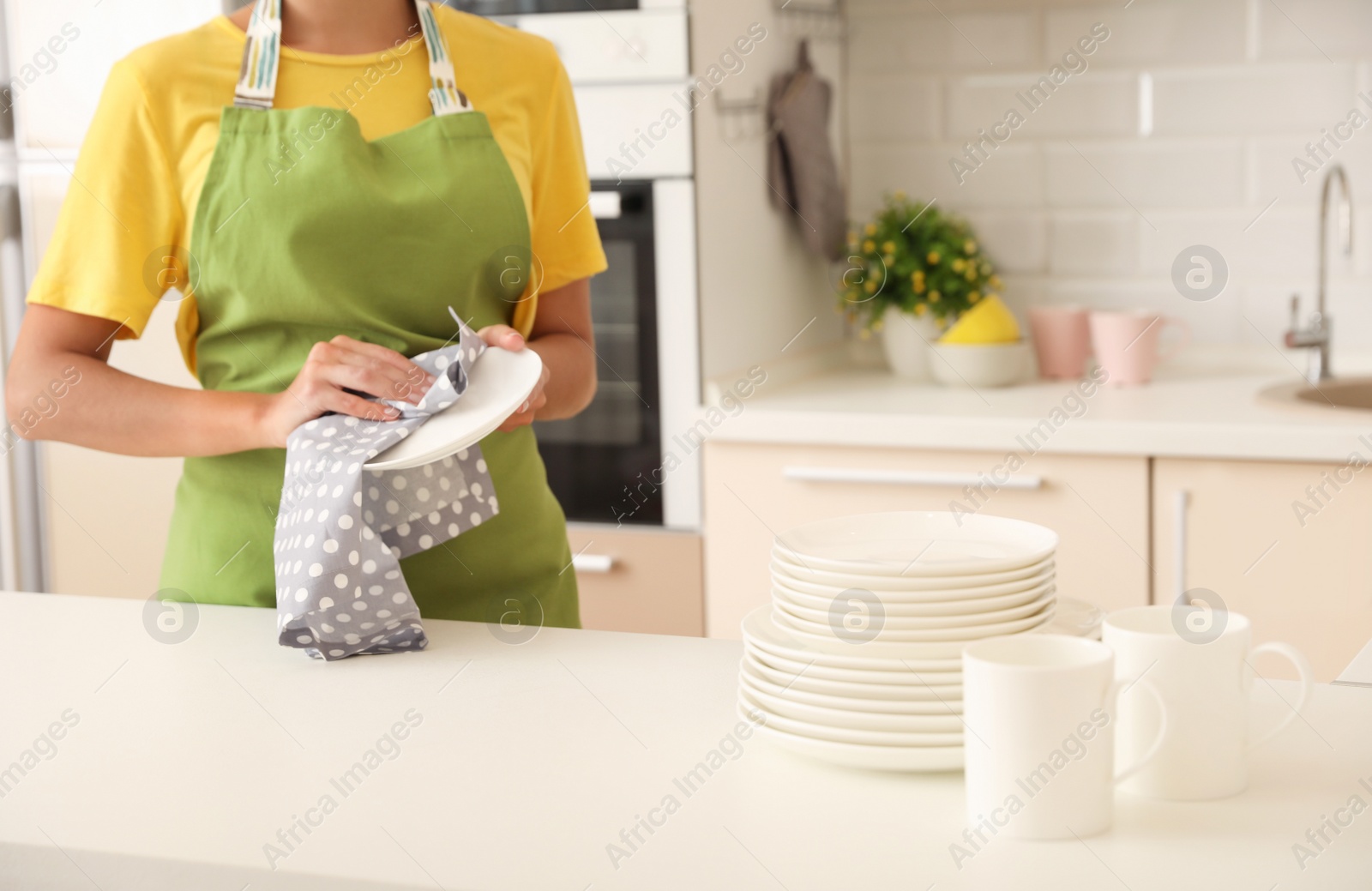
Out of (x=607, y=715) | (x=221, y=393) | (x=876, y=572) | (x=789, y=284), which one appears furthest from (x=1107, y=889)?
(x=789, y=284)

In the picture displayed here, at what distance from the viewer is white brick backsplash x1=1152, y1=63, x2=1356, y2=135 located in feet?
7.06

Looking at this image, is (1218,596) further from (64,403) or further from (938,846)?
(64,403)

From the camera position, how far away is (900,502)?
6.26 ft

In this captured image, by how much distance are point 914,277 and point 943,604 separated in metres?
1.58

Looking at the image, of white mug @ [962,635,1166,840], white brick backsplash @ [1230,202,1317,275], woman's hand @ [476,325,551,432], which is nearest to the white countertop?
white brick backsplash @ [1230,202,1317,275]

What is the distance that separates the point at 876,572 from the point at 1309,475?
4.03 feet

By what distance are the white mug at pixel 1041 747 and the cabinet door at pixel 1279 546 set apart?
1.19 metres

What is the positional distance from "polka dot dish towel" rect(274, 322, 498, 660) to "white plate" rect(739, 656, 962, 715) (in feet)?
1.04

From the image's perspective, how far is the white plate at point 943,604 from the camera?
71 centimetres

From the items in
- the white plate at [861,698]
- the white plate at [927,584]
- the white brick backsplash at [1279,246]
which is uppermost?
the white brick backsplash at [1279,246]

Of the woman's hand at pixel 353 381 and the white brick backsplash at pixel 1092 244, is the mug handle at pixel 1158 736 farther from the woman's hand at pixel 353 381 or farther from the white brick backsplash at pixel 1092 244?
the white brick backsplash at pixel 1092 244

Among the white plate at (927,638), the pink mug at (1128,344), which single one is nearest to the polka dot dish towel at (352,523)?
the white plate at (927,638)

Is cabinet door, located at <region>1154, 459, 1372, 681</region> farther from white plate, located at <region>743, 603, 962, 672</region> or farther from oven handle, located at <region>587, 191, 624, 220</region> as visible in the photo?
white plate, located at <region>743, 603, 962, 672</region>

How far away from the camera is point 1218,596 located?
1780 mm
